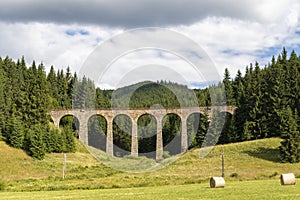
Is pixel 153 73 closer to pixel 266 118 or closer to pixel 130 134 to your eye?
pixel 266 118

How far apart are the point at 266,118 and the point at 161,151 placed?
19.4m

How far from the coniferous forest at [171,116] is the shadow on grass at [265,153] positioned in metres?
3.08

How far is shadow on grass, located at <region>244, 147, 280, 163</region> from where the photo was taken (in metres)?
60.4

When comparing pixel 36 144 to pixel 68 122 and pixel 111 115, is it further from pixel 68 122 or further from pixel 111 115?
pixel 68 122

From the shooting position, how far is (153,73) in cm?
3189

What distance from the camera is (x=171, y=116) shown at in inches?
3602

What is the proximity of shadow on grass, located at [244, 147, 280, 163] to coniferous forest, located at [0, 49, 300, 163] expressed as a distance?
3077mm

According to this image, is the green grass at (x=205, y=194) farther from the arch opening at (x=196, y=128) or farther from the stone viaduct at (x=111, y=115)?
the stone viaduct at (x=111, y=115)

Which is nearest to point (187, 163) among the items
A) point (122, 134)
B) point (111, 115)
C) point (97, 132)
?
point (111, 115)

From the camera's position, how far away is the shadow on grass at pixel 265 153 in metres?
60.4

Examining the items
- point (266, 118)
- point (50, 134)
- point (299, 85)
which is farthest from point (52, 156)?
point (299, 85)

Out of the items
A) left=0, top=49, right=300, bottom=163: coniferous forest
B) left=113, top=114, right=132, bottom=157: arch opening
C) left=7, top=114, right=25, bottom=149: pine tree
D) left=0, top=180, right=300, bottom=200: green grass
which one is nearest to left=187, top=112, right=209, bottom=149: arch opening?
left=0, top=49, right=300, bottom=163: coniferous forest

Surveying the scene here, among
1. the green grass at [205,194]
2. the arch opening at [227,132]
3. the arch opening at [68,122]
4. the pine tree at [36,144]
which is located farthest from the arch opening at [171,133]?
the green grass at [205,194]

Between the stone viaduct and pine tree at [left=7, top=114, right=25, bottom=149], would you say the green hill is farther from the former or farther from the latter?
the stone viaduct
